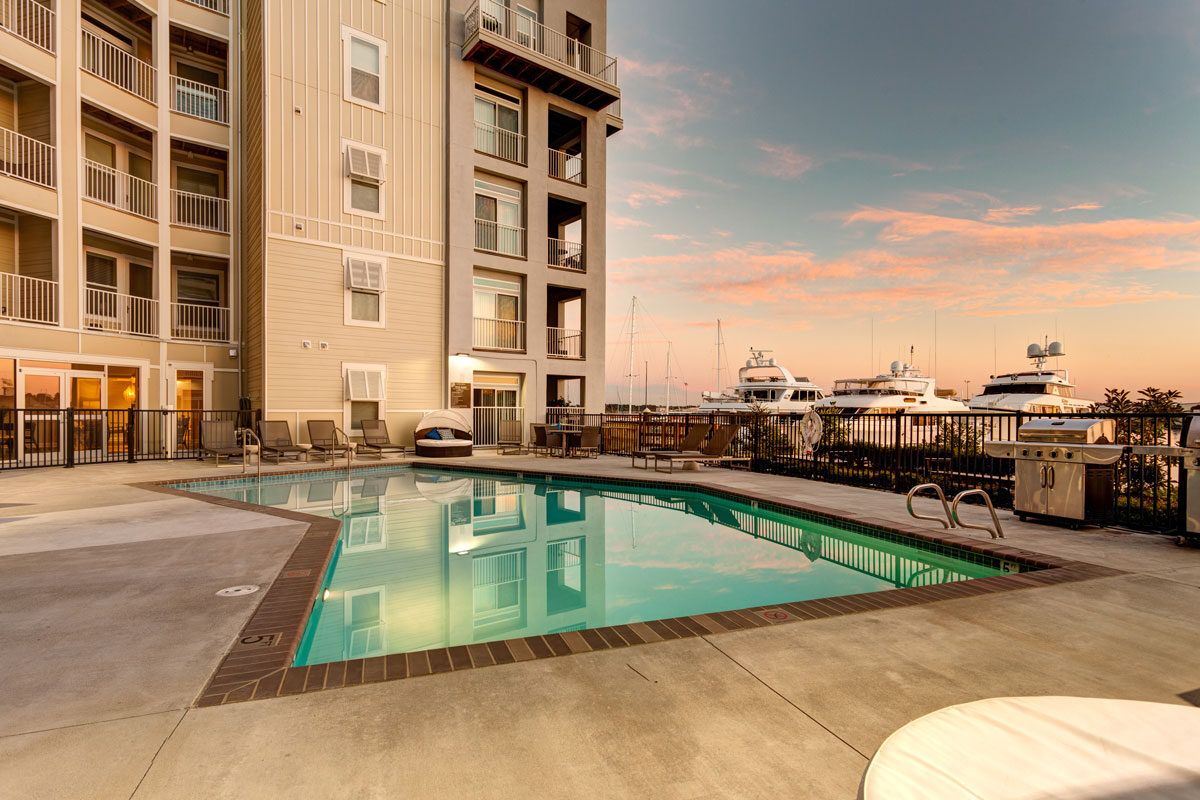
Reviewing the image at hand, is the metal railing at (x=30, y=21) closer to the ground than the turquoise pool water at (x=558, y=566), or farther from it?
farther from it

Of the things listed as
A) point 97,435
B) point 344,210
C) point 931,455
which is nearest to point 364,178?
point 344,210

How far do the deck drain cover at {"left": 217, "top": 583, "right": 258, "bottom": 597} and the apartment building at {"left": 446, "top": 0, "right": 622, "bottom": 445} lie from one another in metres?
12.5

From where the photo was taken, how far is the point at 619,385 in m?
45.6

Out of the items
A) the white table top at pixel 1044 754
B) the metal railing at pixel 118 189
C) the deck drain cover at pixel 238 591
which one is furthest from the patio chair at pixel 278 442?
the white table top at pixel 1044 754

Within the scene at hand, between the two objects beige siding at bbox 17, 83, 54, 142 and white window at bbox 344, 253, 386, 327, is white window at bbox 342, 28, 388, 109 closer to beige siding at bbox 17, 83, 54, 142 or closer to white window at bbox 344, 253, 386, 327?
white window at bbox 344, 253, 386, 327

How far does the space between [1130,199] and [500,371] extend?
19595 mm

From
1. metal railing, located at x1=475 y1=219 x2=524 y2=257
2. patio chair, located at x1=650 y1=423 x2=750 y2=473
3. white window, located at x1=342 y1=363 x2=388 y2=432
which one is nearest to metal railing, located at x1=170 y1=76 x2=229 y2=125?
metal railing, located at x1=475 y1=219 x2=524 y2=257

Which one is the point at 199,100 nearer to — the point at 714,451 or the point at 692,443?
the point at 692,443

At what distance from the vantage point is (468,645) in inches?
113

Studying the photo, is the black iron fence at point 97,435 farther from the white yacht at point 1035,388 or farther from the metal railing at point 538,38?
the white yacht at point 1035,388

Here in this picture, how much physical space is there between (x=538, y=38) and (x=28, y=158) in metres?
13.2

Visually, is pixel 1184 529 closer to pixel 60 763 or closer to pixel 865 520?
pixel 865 520

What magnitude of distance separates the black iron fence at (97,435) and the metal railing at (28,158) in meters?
4.96

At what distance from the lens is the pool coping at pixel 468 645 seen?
8.34ft
